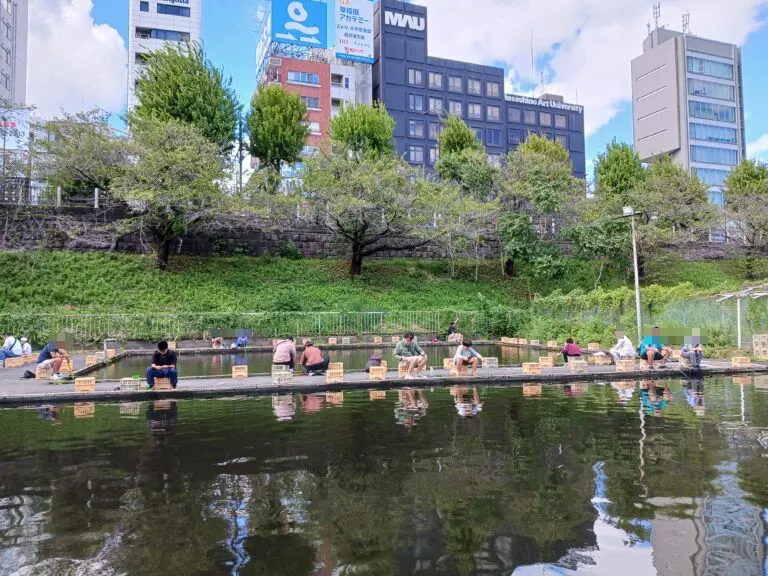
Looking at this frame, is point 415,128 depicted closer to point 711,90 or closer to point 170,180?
point 170,180

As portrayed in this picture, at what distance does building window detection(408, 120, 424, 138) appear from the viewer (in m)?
68.2

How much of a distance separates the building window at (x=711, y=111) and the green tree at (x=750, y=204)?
32.2 metres

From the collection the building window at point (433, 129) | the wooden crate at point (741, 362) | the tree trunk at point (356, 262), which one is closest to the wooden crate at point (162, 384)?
the wooden crate at point (741, 362)

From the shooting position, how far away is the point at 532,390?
44.9 feet

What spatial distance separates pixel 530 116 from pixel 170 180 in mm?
60382

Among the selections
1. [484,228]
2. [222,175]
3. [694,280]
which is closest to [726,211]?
[694,280]

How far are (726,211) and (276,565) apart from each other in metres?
47.3

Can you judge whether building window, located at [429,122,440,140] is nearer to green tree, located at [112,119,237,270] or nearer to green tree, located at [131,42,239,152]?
green tree, located at [131,42,239,152]

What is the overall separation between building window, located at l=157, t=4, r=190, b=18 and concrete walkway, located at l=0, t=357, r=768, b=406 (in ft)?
177

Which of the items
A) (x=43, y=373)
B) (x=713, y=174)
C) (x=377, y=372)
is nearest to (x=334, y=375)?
(x=377, y=372)

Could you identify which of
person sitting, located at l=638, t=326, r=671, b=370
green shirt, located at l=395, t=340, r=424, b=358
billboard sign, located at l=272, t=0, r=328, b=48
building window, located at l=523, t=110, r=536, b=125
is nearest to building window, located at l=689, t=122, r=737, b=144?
building window, located at l=523, t=110, r=536, b=125

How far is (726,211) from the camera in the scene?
139 ft

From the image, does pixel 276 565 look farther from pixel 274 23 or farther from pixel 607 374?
pixel 274 23

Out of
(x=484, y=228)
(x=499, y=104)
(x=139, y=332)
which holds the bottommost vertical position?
(x=139, y=332)
